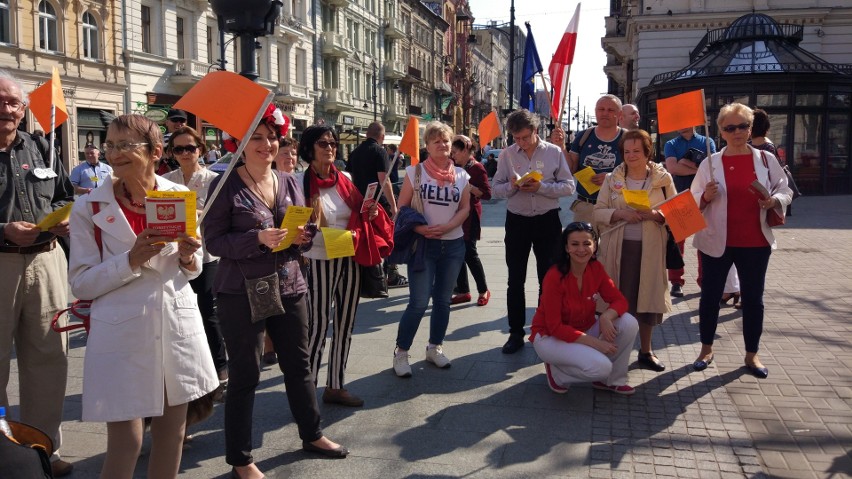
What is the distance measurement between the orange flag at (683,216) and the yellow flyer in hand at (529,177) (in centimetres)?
95

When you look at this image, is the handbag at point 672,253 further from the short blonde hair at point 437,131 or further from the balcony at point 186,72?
the balcony at point 186,72

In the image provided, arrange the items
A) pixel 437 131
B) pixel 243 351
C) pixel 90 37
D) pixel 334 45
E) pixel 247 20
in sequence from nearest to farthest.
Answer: pixel 243 351 → pixel 437 131 → pixel 247 20 → pixel 90 37 → pixel 334 45

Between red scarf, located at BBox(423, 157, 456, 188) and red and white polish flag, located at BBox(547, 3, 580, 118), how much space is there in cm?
195

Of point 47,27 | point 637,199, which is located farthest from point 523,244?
point 47,27

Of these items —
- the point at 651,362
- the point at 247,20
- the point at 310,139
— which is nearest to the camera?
the point at 310,139

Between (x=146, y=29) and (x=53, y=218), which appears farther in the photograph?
(x=146, y=29)

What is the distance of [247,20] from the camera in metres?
6.14

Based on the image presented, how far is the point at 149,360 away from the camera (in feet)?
9.37

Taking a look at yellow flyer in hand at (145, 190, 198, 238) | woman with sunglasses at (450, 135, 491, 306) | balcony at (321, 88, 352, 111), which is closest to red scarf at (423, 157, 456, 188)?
woman with sunglasses at (450, 135, 491, 306)

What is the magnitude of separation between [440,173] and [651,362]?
2.18 metres

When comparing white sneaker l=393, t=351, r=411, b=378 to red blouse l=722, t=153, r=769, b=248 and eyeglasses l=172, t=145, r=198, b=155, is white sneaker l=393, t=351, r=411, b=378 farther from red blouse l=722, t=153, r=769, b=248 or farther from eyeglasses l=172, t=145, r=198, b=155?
red blouse l=722, t=153, r=769, b=248

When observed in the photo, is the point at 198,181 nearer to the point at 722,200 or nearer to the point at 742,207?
the point at 722,200

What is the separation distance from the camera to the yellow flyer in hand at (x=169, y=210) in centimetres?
268

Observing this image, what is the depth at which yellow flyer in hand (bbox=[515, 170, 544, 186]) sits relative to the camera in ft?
18.0
